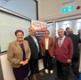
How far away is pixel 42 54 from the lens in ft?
8.82

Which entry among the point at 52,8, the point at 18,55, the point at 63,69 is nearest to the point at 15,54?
the point at 18,55

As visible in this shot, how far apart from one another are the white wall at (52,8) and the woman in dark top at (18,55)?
2127mm

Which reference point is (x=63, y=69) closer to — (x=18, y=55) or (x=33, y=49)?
(x=33, y=49)

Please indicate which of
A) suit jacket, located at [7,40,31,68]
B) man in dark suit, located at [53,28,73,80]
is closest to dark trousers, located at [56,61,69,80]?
man in dark suit, located at [53,28,73,80]

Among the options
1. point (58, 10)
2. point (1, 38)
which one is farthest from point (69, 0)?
point (1, 38)

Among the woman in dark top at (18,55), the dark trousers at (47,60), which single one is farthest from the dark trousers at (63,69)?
the woman in dark top at (18,55)

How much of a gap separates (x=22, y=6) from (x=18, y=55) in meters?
1.98

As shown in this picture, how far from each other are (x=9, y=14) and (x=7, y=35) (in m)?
0.50

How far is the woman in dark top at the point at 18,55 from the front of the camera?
1.78 metres

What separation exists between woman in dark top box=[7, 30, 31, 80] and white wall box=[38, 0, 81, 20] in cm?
213

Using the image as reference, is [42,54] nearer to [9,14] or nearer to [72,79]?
[72,79]

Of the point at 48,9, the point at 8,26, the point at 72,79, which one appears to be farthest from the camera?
the point at 48,9

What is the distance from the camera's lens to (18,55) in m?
1.80

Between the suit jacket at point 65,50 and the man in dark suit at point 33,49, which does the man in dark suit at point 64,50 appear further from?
the man in dark suit at point 33,49
